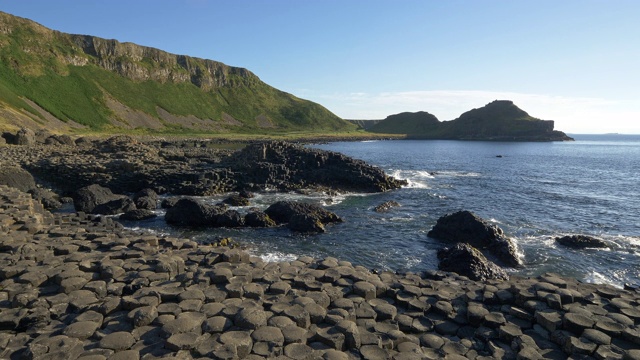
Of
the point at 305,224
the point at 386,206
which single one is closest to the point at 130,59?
the point at 386,206

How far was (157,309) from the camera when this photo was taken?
1004 cm

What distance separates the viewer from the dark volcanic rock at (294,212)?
2786cm

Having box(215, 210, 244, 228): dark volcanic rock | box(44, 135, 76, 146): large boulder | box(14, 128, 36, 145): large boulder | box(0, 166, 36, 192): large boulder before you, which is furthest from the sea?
box(44, 135, 76, 146): large boulder

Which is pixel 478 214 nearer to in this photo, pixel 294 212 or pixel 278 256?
pixel 294 212

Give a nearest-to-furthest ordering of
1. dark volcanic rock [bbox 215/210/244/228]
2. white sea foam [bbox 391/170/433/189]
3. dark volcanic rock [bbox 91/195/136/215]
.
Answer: dark volcanic rock [bbox 215/210/244/228] < dark volcanic rock [bbox 91/195/136/215] < white sea foam [bbox 391/170/433/189]

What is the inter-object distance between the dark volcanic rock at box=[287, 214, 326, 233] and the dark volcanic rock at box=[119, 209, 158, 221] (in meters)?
11.2

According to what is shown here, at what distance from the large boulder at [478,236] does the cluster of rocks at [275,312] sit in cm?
894

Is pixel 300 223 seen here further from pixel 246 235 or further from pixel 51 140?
pixel 51 140

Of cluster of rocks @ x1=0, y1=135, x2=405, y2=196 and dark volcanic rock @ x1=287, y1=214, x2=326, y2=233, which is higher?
cluster of rocks @ x1=0, y1=135, x2=405, y2=196

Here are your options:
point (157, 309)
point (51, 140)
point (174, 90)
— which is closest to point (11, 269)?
point (157, 309)

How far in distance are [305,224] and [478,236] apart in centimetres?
1133

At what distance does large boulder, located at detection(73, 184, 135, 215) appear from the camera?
2931 cm

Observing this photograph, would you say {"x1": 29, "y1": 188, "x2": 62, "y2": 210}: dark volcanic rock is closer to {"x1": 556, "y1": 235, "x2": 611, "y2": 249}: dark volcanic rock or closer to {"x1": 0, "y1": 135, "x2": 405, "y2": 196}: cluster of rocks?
{"x1": 0, "y1": 135, "x2": 405, "y2": 196}: cluster of rocks

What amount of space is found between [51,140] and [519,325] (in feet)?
252
